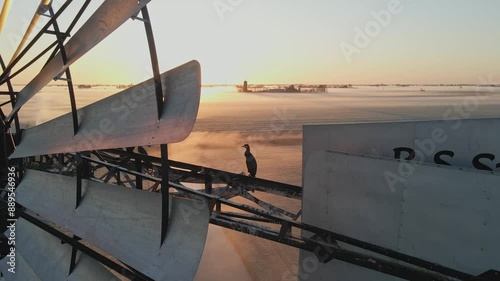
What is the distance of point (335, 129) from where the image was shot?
15.6 feet

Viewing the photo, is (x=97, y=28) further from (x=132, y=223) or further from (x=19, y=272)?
(x=19, y=272)

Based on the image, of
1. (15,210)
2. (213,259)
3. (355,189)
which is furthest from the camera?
(213,259)

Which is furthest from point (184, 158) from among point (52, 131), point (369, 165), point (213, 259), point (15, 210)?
point (369, 165)

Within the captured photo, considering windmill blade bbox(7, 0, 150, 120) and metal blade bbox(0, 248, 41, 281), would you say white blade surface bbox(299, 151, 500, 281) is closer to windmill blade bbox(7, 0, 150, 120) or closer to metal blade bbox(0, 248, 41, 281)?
windmill blade bbox(7, 0, 150, 120)

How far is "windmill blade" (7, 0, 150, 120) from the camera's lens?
108 inches

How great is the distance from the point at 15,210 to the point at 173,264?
3917mm

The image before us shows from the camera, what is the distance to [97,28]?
308 cm

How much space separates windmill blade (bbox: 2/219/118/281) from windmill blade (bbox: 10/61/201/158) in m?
1.60

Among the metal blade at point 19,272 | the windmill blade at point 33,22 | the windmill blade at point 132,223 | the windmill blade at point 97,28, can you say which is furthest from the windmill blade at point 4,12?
the metal blade at point 19,272

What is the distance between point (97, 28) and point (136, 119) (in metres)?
0.97

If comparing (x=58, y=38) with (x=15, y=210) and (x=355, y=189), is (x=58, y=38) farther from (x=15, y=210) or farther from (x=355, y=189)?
(x=355, y=189)

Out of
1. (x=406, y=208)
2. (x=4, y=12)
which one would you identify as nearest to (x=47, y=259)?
(x=4, y=12)

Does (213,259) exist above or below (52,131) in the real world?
below

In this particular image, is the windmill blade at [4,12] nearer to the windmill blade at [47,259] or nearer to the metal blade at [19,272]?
the windmill blade at [47,259]
